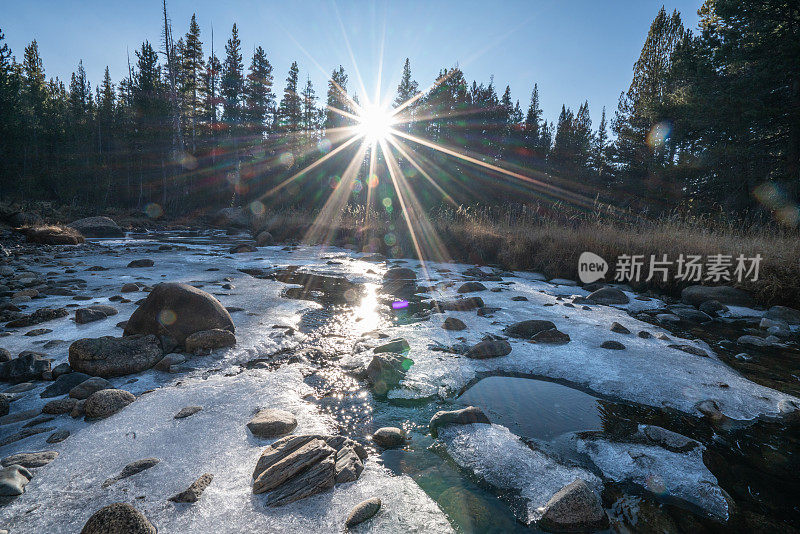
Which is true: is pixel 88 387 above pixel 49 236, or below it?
below

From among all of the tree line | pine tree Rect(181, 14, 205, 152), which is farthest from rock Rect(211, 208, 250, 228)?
pine tree Rect(181, 14, 205, 152)

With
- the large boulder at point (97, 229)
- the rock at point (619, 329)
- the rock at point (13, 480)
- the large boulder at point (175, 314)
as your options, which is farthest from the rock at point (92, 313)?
the large boulder at point (97, 229)

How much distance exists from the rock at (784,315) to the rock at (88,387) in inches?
272

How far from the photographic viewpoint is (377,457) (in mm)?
1667

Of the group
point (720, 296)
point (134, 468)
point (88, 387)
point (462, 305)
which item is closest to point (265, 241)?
point (462, 305)

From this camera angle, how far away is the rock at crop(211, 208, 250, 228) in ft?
58.7

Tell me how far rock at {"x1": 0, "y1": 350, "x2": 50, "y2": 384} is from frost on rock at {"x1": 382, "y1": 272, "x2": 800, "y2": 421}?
2.40 metres

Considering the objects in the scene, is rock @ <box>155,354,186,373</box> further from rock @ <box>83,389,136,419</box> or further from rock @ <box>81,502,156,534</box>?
rock @ <box>81,502,156,534</box>

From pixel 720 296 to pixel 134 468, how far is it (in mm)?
6967

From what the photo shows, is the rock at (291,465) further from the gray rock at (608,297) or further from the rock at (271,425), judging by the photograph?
the gray rock at (608,297)

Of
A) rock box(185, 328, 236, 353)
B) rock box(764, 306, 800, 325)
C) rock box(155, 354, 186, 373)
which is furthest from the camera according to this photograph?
rock box(764, 306, 800, 325)

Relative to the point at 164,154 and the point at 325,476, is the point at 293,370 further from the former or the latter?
the point at 164,154

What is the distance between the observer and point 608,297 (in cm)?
504

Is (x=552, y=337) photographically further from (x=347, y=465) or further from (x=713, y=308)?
(x=713, y=308)
